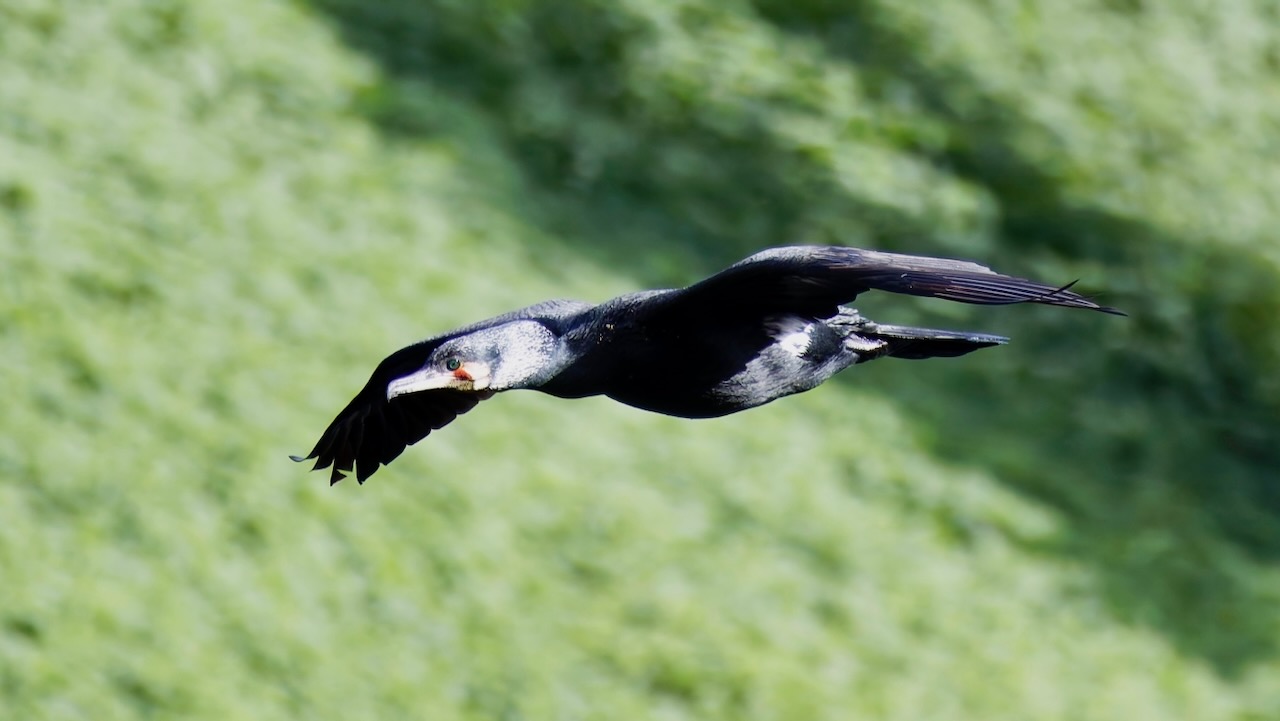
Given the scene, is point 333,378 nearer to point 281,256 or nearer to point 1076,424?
point 281,256

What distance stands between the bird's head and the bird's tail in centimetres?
86

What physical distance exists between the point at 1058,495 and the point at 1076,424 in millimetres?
590

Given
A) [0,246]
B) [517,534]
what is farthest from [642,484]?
[0,246]

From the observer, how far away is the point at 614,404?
28.8ft

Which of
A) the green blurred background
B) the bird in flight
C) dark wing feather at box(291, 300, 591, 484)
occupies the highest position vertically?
the green blurred background

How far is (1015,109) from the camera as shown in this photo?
34.5 feet

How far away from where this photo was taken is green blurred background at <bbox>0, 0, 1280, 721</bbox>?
7586 mm

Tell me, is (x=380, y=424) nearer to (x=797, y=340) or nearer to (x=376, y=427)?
(x=376, y=427)

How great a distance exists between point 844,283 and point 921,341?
797mm

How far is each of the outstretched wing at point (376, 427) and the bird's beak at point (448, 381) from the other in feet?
1.83

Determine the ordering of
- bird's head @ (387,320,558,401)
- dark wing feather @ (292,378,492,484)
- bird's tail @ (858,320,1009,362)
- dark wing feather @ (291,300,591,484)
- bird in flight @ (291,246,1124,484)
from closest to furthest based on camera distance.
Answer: bird in flight @ (291,246,1124,484) → bird's head @ (387,320,558,401) → bird's tail @ (858,320,1009,362) → dark wing feather @ (291,300,591,484) → dark wing feather @ (292,378,492,484)

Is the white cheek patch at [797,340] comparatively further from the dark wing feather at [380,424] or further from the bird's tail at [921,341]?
the dark wing feather at [380,424]

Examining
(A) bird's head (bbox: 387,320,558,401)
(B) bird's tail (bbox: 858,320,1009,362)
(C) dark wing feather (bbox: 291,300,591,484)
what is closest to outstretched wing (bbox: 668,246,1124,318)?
(A) bird's head (bbox: 387,320,558,401)

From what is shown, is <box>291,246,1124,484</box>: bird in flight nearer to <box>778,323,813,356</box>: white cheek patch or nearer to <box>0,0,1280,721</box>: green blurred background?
<box>778,323,813,356</box>: white cheek patch
